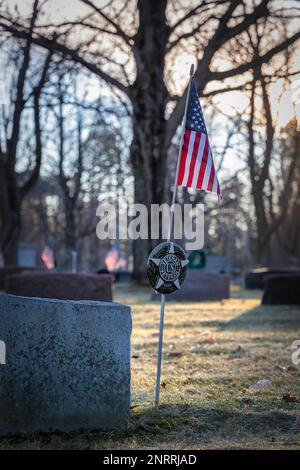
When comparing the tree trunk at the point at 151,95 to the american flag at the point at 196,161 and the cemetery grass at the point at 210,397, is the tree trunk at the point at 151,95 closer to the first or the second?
the cemetery grass at the point at 210,397

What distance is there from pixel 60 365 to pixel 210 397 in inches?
64.2

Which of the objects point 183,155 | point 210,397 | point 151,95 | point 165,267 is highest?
point 151,95

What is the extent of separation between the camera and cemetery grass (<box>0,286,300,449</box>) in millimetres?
4488

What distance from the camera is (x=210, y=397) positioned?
18.8ft

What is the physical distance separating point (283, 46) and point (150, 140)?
11.0ft

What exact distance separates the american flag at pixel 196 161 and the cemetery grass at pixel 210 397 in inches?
73.9

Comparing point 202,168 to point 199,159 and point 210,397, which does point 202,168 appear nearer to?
point 199,159

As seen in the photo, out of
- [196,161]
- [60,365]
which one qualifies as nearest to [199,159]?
[196,161]

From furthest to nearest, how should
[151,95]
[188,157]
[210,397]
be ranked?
1. [151,95]
2. [188,157]
3. [210,397]

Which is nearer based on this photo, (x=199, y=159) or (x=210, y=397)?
(x=210, y=397)

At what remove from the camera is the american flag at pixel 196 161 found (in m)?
6.25

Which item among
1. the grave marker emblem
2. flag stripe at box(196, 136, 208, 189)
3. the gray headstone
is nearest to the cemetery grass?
the gray headstone

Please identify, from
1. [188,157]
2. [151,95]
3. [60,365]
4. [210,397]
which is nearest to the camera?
[60,365]

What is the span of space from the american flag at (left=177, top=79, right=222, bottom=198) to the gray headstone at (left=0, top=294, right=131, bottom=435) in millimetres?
1877
